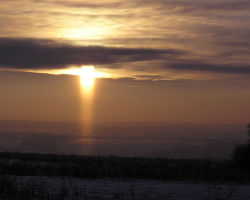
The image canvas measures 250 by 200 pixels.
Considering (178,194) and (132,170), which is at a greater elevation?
(132,170)

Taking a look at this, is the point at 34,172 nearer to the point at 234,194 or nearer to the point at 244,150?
the point at 234,194

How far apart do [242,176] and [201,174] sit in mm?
1757

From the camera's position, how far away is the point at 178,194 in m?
10.1

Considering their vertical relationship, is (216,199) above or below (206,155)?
below

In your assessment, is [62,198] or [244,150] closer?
[62,198]

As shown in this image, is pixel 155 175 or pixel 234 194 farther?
pixel 155 175

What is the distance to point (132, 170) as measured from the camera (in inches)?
603

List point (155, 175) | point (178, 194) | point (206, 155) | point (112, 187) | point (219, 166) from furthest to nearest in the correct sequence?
point (206, 155) → point (219, 166) → point (155, 175) → point (112, 187) → point (178, 194)

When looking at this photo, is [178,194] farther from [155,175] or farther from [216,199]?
[155,175]

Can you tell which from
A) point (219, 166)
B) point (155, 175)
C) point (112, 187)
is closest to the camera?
point (112, 187)

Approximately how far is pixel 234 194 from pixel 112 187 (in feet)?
12.7

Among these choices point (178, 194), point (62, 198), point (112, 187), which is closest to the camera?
point (62, 198)

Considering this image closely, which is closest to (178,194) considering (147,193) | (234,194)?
(147,193)

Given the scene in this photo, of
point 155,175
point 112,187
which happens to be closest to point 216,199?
point 112,187
